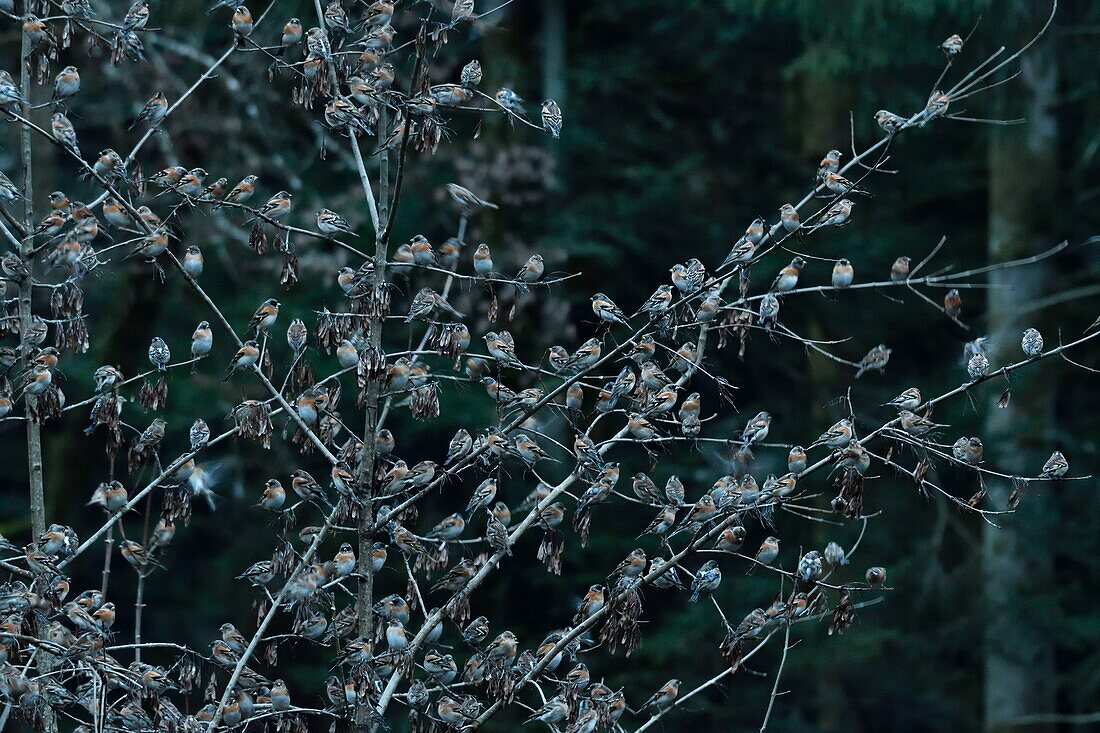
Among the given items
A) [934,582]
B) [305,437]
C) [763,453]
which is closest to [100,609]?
[305,437]

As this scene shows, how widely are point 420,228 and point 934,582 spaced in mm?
4858

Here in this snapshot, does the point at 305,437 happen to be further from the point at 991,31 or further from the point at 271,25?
the point at 271,25

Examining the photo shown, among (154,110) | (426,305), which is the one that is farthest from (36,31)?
(426,305)

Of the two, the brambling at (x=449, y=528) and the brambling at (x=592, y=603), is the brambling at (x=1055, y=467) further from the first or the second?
the brambling at (x=449, y=528)

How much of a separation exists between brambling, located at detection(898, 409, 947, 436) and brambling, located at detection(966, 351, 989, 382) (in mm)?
183

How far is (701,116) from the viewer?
1148cm

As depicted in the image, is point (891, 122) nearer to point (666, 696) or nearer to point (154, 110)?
point (666, 696)

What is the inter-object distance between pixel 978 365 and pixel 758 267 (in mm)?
6592

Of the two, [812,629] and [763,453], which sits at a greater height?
[763,453]

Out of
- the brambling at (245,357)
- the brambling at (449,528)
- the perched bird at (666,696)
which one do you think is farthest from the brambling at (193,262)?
the perched bird at (666,696)

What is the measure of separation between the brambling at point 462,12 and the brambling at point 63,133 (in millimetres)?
938

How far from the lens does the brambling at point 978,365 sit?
292 centimetres

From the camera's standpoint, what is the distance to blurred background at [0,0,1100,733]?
9070mm

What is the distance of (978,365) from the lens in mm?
2949
